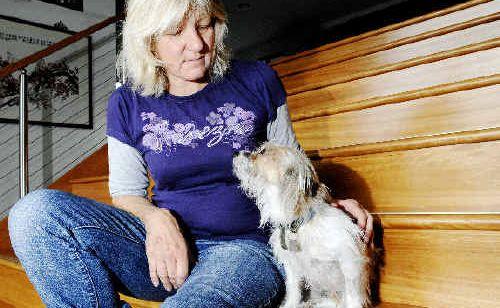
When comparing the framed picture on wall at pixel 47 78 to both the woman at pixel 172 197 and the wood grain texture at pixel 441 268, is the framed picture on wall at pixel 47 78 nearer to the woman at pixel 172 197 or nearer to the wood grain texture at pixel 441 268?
the woman at pixel 172 197

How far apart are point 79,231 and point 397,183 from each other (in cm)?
104

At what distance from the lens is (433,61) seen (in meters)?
2.05

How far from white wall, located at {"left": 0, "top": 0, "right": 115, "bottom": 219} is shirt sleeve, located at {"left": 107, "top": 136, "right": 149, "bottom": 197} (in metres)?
2.47

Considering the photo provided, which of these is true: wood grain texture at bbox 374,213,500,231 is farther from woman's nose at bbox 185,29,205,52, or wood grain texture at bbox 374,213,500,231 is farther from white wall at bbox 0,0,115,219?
white wall at bbox 0,0,115,219

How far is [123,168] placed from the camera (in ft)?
4.27

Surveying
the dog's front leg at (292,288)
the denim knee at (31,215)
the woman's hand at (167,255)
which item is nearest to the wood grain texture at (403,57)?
the dog's front leg at (292,288)

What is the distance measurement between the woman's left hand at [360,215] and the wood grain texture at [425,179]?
0.29 metres

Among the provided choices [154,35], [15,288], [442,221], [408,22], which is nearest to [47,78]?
[15,288]

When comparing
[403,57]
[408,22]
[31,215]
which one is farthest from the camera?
[408,22]

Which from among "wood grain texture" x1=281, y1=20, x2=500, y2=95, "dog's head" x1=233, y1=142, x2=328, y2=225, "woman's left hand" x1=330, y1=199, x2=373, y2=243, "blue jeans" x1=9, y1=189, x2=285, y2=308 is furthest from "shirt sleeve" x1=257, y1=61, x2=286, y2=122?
"wood grain texture" x1=281, y1=20, x2=500, y2=95

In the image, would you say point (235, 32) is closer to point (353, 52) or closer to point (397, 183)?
point (353, 52)

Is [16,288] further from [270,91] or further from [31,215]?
[270,91]

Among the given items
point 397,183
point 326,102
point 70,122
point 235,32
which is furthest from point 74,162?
point 235,32

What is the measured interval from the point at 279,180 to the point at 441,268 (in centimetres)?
52
